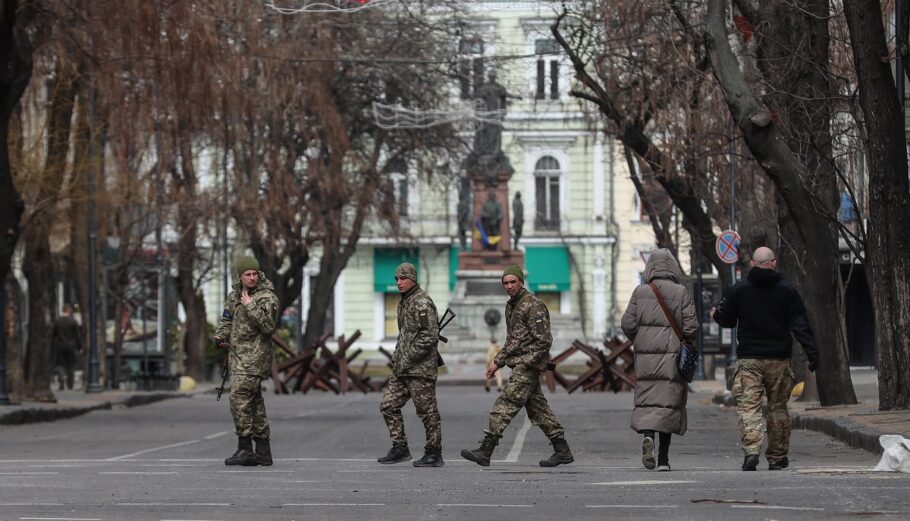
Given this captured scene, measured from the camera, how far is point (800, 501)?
1227cm

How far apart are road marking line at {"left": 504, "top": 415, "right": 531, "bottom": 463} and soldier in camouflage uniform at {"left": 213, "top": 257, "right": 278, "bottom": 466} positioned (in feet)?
8.43

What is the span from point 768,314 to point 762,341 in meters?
0.22

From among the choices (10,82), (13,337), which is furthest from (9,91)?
(13,337)

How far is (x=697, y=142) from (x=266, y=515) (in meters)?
19.0

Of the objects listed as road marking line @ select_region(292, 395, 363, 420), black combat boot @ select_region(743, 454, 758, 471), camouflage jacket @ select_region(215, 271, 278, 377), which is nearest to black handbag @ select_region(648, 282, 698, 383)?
black combat boot @ select_region(743, 454, 758, 471)

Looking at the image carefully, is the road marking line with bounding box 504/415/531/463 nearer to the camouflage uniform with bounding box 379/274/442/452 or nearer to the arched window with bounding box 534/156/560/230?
the camouflage uniform with bounding box 379/274/442/452

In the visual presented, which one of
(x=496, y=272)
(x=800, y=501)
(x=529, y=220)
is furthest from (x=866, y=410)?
(x=529, y=220)

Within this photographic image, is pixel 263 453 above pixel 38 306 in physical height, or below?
below

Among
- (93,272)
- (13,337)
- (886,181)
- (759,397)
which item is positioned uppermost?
(886,181)

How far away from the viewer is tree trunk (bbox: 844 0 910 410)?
808 inches

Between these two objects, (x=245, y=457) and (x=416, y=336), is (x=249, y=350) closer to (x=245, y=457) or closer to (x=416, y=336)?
(x=245, y=457)

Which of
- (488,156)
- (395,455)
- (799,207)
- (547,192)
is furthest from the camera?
(547,192)

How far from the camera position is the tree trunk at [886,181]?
67.4ft

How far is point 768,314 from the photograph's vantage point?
1551 cm
